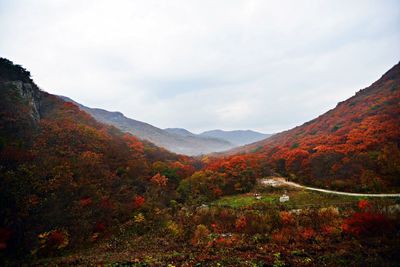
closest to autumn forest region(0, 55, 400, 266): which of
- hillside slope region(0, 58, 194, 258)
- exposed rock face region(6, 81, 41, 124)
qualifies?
hillside slope region(0, 58, 194, 258)

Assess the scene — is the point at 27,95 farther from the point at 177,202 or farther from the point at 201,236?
the point at 201,236

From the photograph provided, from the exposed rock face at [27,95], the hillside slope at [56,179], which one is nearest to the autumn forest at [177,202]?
the hillside slope at [56,179]

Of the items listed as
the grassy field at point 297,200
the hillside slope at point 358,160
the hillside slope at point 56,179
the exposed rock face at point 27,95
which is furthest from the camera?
the exposed rock face at point 27,95

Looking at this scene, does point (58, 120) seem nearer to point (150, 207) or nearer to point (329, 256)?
point (150, 207)

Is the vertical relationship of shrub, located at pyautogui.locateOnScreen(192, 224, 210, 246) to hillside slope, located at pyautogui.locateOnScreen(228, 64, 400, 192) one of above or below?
below

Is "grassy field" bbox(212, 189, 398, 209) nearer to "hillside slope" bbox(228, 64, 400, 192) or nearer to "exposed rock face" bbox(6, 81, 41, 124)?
"hillside slope" bbox(228, 64, 400, 192)

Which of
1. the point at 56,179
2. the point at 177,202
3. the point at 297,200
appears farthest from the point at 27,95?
the point at 297,200

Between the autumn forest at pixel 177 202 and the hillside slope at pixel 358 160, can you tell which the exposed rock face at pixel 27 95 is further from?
the hillside slope at pixel 358 160

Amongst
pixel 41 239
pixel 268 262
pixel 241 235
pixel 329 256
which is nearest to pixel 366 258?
pixel 329 256

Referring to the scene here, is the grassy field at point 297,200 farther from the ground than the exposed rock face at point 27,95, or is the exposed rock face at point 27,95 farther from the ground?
the exposed rock face at point 27,95

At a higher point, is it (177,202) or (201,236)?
(201,236)

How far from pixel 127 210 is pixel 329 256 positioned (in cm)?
2051

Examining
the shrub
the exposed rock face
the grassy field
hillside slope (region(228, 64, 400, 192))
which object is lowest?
the shrub

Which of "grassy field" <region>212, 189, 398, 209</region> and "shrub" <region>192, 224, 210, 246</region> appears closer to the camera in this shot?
"shrub" <region>192, 224, 210, 246</region>
